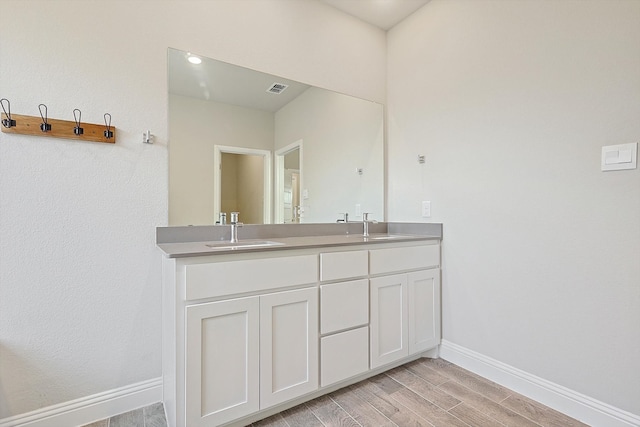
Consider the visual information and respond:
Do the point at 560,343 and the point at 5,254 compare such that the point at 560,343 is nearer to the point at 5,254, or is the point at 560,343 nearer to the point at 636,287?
the point at 636,287

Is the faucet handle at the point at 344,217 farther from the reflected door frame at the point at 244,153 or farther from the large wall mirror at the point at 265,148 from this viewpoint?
the reflected door frame at the point at 244,153

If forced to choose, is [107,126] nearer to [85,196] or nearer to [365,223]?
[85,196]

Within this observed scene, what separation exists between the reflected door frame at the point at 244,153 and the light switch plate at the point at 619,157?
6.03 feet

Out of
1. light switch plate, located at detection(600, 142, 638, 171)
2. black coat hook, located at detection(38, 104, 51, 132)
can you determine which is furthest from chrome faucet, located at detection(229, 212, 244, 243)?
light switch plate, located at detection(600, 142, 638, 171)

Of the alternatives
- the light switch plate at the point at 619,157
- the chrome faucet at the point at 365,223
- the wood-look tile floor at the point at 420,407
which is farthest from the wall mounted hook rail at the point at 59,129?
the light switch plate at the point at 619,157

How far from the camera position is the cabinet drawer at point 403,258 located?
6.04 ft

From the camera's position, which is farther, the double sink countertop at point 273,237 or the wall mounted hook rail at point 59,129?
the double sink countertop at point 273,237

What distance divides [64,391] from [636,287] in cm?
270

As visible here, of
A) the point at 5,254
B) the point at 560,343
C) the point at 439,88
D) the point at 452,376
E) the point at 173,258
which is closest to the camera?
the point at 173,258

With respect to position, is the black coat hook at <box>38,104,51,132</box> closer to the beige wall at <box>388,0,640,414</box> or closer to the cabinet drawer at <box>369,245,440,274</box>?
the cabinet drawer at <box>369,245,440,274</box>

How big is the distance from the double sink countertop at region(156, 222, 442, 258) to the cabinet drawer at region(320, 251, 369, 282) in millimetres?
66

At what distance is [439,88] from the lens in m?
2.21

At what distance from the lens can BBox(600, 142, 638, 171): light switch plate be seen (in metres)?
1.36

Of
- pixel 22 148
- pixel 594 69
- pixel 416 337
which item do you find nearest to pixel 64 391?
pixel 22 148
